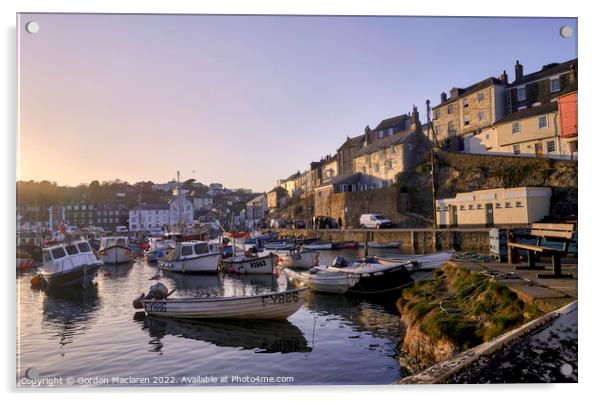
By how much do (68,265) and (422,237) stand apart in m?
23.1

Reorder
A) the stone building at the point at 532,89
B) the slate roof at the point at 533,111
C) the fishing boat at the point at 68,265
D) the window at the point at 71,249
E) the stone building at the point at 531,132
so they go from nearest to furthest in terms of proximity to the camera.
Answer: the fishing boat at the point at 68,265
the window at the point at 71,249
the stone building at the point at 531,132
the slate roof at the point at 533,111
the stone building at the point at 532,89

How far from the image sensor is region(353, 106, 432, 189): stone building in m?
46.7

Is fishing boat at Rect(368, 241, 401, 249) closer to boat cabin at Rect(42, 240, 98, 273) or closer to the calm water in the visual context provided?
the calm water

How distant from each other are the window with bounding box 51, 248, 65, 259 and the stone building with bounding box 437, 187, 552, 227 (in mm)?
22764

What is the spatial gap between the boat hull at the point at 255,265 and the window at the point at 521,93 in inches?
942

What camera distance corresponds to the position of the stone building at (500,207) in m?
24.8

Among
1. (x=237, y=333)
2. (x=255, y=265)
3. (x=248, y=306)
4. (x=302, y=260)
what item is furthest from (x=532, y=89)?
(x=237, y=333)

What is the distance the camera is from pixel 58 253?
21.4m

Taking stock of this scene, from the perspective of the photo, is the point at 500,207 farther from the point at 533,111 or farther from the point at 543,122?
the point at 533,111

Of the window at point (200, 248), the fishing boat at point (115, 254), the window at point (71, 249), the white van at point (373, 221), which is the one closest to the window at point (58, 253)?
the window at point (71, 249)

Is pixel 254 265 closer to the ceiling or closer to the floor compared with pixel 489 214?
closer to the floor

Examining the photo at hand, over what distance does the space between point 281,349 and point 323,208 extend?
4591 centimetres

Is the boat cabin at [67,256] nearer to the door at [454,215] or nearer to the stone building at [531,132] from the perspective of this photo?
the door at [454,215]

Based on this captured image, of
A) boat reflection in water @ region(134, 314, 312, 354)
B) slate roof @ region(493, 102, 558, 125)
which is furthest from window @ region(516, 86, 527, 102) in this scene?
boat reflection in water @ region(134, 314, 312, 354)
